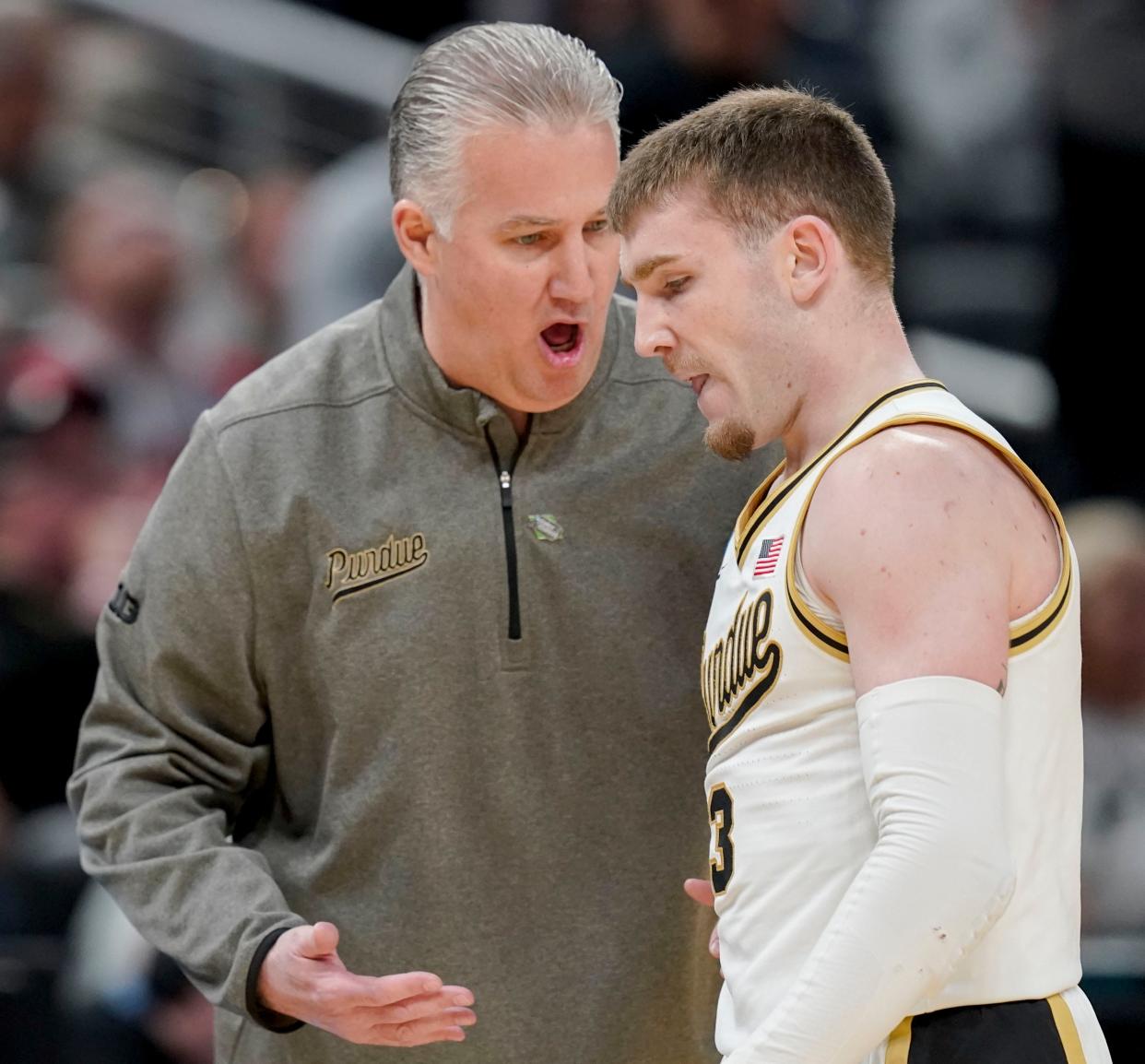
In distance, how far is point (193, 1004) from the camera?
4121mm

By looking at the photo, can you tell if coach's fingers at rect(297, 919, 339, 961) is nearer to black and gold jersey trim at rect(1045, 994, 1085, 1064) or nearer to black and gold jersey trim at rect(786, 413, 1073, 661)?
black and gold jersey trim at rect(786, 413, 1073, 661)

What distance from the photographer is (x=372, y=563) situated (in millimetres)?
2674

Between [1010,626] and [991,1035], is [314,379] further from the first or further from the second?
[991,1035]

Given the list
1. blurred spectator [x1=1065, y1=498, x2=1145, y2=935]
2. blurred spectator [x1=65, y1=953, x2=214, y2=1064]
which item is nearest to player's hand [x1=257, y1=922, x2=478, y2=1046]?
blurred spectator [x1=65, y1=953, x2=214, y2=1064]

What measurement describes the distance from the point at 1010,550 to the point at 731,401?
15.7 inches

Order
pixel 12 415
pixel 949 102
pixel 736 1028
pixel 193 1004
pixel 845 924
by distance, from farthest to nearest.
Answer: pixel 949 102 < pixel 12 415 < pixel 193 1004 < pixel 736 1028 < pixel 845 924

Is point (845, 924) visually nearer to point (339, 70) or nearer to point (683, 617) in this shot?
point (683, 617)

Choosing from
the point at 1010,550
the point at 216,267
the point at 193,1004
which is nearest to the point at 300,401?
the point at 1010,550

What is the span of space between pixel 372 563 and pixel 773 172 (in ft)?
2.67

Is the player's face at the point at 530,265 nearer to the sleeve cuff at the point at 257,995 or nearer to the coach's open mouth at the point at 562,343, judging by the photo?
→ the coach's open mouth at the point at 562,343

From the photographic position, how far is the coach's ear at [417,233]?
2.72m

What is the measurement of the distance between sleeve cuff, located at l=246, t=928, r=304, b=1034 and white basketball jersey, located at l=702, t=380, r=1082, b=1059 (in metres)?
0.62

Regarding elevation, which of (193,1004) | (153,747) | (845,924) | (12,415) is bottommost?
(193,1004)

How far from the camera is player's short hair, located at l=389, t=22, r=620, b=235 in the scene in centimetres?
262
